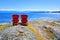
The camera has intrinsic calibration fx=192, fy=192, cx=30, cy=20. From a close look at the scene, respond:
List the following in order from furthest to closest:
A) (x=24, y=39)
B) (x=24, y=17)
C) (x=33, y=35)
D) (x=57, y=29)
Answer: (x=57, y=29) → (x=24, y=17) → (x=33, y=35) → (x=24, y=39)

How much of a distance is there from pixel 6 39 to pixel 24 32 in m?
1.28

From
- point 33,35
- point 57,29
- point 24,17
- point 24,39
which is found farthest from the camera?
point 57,29

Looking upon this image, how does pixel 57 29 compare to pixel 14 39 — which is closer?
pixel 14 39

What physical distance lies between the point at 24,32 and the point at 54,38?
281 centimetres

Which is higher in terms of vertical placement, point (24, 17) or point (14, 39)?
point (24, 17)

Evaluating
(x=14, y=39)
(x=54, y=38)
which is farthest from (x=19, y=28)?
(x=54, y=38)

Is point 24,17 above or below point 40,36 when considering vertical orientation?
above

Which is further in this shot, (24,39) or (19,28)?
(19,28)

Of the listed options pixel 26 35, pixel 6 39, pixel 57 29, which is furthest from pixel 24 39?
pixel 57 29

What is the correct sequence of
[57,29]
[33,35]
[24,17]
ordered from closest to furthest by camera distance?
[33,35]
[24,17]
[57,29]

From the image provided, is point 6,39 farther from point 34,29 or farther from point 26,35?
point 34,29

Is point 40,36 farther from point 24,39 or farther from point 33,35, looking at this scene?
point 24,39

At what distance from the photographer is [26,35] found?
12.7 meters

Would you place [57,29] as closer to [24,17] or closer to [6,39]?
[24,17]
